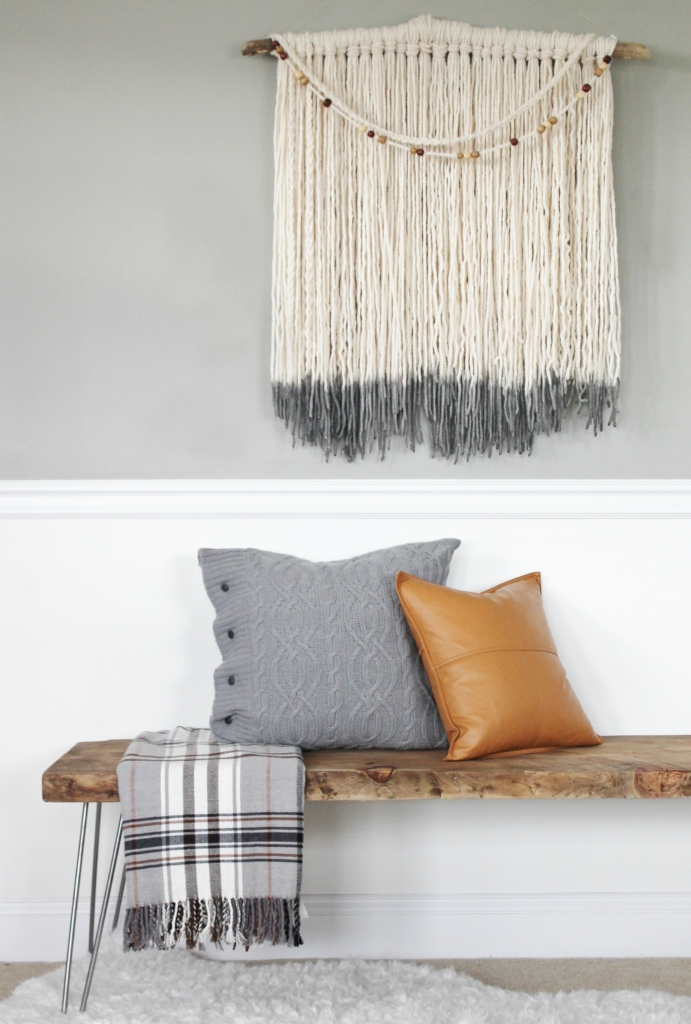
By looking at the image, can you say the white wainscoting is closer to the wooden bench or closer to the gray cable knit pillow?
the gray cable knit pillow

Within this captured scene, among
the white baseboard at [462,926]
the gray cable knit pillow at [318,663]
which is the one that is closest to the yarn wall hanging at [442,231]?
the gray cable knit pillow at [318,663]

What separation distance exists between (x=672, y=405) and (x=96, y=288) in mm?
1398

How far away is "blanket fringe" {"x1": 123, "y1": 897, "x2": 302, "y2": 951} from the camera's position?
1.39 meters

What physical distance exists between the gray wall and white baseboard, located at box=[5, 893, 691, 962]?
39.2 inches

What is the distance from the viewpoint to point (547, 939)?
1.83m

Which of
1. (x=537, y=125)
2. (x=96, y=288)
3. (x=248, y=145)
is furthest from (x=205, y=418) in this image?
(x=537, y=125)

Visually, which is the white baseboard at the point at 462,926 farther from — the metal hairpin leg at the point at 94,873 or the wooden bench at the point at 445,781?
the wooden bench at the point at 445,781

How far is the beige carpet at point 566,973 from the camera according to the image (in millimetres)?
1697

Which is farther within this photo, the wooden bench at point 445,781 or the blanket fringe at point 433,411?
the blanket fringe at point 433,411

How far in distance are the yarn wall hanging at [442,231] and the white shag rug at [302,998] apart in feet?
3.78

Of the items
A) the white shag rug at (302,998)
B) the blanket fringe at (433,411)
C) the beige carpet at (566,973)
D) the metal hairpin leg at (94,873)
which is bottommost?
the beige carpet at (566,973)

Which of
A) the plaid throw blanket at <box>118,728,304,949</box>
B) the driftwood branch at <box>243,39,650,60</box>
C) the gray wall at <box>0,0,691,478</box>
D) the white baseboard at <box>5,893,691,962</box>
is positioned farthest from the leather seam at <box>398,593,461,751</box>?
the driftwood branch at <box>243,39,650,60</box>

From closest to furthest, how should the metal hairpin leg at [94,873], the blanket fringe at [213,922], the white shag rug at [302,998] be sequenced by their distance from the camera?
the blanket fringe at [213,922], the white shag rug at [302,998], the metal hairpin leg at [94,873]

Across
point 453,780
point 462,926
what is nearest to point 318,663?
point 453,780
